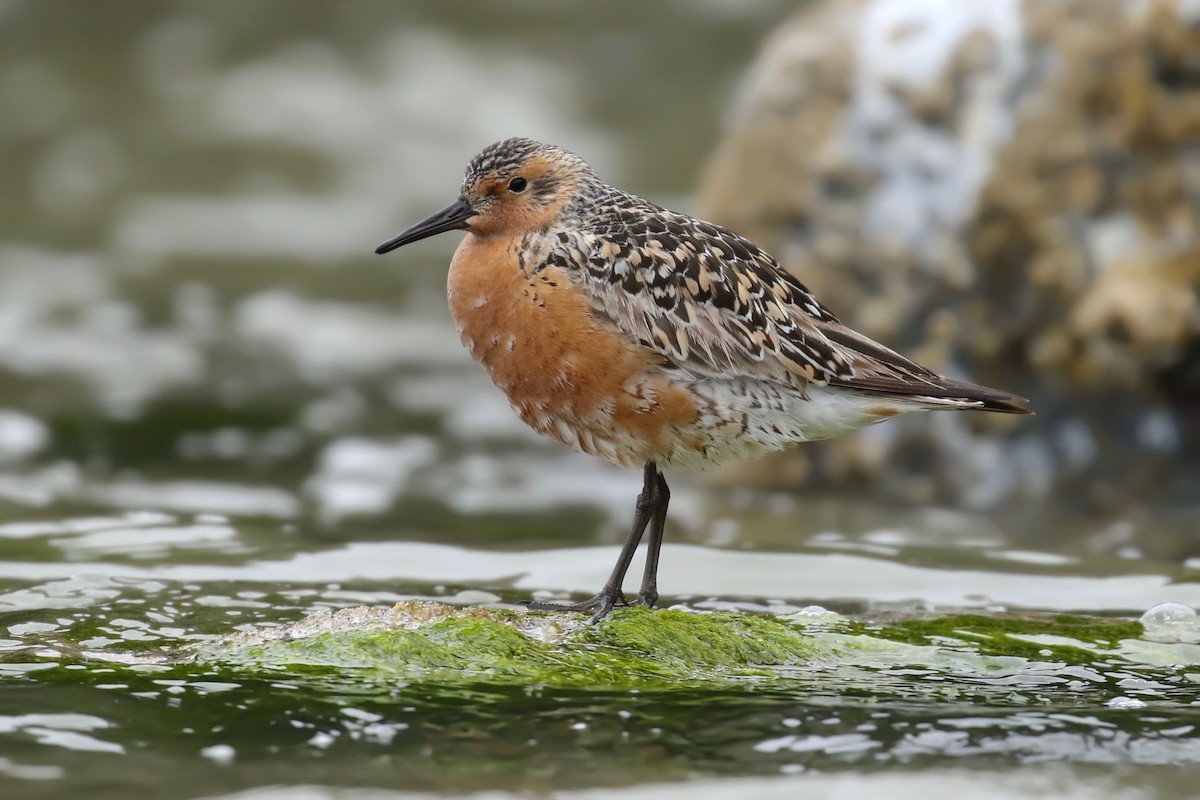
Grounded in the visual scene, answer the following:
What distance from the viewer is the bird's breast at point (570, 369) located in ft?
19.7

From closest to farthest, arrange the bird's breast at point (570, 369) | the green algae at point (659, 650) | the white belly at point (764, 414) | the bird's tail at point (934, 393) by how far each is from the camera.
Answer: the green algae at point (659, 650) → the bird's breast at point (570, 369) → the white belly at point (764, 414) → the bird's tail at point (934, 393)

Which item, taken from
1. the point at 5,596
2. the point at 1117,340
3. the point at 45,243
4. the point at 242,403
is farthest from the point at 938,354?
the point at 45,243

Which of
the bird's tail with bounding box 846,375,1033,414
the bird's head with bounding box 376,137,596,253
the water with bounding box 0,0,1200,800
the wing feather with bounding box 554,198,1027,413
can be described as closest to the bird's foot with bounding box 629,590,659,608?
the water with bounding box 0,0,1200,800

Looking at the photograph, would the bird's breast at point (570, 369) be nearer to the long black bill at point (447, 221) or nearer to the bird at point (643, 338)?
the bird at point (643, 338)

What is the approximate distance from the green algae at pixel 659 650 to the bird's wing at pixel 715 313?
101cm

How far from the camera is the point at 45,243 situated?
13.5m

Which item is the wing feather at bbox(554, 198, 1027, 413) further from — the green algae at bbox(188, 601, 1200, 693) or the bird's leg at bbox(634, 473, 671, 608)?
the green algae at bbox(188, 601, 1200, 693)

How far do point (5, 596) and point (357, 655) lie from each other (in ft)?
6.85

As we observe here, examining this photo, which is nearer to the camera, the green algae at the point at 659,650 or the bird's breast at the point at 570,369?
the green algae at the point at 659,650

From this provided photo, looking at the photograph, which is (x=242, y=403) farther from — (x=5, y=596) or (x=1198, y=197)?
(x=1198, y=197)

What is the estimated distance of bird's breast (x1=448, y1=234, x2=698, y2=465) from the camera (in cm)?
601

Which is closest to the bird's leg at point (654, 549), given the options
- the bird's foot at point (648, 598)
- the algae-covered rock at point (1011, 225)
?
the bird's foot at point (648, 598)

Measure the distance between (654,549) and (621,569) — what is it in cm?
21

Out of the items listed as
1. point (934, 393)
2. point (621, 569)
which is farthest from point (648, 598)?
point (934, 393)
